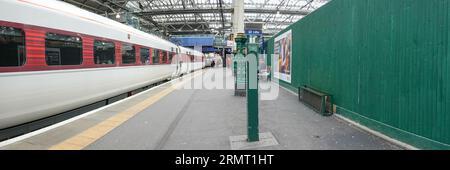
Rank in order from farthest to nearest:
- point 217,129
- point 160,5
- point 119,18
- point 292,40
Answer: point 160,5 < point 119,18 < point 292,40 < point 217,129

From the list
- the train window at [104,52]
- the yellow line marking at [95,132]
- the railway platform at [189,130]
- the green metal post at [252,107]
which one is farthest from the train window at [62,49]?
the green metal post at [252,107]

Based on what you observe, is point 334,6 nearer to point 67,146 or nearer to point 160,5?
point 67,146

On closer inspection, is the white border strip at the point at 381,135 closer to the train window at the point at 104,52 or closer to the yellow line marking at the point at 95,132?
the yellow line marking at the point at 95,132

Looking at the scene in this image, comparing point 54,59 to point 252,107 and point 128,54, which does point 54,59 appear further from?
point 252,107

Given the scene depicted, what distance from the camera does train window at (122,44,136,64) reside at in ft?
31.9

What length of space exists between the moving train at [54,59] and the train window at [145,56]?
1804mm

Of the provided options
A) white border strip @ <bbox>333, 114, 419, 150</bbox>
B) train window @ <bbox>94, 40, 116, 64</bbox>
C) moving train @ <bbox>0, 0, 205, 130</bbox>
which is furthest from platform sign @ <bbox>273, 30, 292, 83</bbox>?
train window @ <bbox>94, 40, 116, 64</bbox>

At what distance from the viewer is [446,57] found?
3.52 m

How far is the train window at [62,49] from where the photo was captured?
18.8 ft

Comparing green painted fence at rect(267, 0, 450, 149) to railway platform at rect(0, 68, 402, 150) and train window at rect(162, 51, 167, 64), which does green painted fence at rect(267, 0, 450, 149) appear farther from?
train window at rect(162, 51, 167, 64)

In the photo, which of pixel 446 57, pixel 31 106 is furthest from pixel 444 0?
pixel 31 106

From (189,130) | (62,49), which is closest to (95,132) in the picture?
(189,130)

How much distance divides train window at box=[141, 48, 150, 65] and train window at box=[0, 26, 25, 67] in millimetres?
6801

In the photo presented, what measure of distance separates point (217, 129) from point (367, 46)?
3360mm
